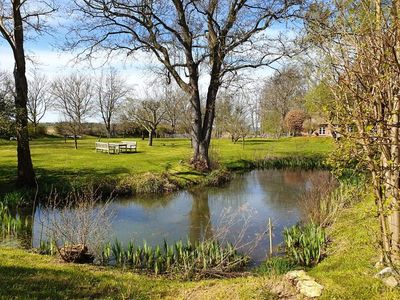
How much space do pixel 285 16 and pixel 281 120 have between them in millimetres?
43031

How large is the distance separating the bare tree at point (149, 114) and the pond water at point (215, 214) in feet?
65.4

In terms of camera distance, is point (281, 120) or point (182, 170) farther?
point (281, 120)

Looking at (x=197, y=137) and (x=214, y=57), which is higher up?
(x=214, y=57)

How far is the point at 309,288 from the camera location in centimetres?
510

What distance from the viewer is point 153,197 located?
16.2m

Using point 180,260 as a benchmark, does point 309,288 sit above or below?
above

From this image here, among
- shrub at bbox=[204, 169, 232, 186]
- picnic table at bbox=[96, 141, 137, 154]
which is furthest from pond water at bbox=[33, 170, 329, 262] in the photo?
picnic table at bbox=[96, 141, 137, 154]

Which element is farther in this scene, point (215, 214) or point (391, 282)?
point (215, 214)

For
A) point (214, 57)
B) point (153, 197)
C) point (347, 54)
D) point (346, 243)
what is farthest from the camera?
point (214, 57)

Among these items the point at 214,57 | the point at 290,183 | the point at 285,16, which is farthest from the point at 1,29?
the point at 290,183

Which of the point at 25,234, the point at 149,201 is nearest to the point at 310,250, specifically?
the point at 25,234

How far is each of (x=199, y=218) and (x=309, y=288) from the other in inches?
308

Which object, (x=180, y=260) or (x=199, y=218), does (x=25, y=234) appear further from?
(x=199, y=218)

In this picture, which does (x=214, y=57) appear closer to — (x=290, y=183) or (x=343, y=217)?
(x=290, y=183)
